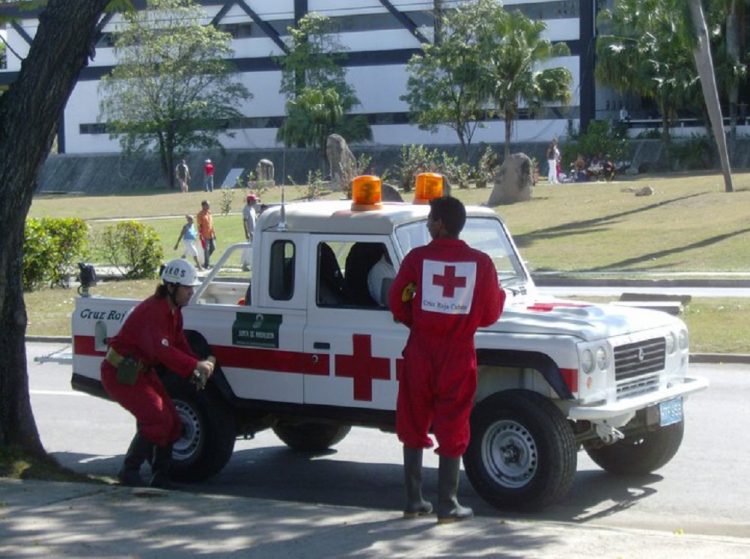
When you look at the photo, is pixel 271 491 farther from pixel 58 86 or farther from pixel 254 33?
pixel 254 33

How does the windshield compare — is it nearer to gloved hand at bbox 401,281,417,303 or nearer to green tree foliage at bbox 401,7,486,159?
gloved hand at bbox 401,281,417,303

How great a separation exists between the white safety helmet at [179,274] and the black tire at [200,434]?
3.37 ft

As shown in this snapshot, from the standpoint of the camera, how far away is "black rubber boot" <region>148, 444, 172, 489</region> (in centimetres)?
852

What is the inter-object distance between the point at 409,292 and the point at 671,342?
2.41m

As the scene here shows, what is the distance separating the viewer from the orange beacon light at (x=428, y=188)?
915 centimetres

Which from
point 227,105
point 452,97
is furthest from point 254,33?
point 452,97

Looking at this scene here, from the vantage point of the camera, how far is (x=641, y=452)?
8953mm

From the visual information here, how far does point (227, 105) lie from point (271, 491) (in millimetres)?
60025

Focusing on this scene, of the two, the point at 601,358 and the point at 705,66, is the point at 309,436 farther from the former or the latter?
the point at 705,66

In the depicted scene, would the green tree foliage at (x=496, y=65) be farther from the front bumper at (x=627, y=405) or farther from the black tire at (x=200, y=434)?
the front bumper at (x=627, y=405)

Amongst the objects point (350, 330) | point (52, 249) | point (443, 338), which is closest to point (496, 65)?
point (52, 249)

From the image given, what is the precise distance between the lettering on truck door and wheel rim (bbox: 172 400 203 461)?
910mm

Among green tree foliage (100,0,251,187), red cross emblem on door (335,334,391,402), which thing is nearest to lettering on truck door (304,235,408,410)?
red cross emblem on door (335,334,391,402)

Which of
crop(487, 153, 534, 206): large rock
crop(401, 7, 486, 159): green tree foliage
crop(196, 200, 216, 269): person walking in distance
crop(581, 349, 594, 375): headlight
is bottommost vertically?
crop(581, 349, 594, 375): headlight
